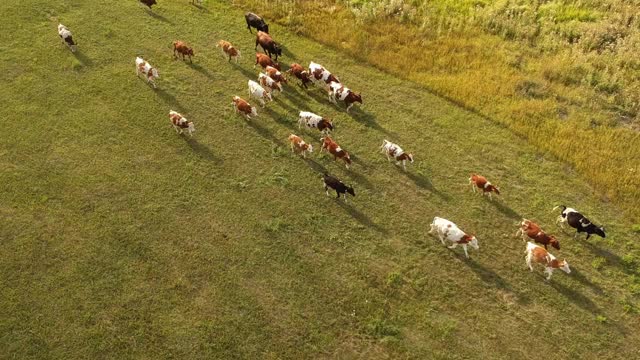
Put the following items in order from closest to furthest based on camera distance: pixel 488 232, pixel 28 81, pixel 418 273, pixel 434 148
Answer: pixel 418 273 < pixel 488 232 < pixel 434 148 < pixel 28 81

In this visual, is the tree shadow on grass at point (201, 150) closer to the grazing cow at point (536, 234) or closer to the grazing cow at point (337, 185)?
the grazing cow at point (337, 185)

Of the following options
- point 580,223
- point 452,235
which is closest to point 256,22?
A: point 452,235

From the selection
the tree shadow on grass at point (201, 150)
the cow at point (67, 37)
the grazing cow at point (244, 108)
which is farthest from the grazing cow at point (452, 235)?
the cow at point (67, 37)

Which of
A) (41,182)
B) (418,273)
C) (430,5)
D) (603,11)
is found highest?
(603,11)

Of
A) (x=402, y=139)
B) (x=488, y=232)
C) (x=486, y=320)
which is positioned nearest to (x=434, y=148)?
(x=402, y=139)

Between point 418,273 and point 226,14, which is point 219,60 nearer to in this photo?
point 226,14

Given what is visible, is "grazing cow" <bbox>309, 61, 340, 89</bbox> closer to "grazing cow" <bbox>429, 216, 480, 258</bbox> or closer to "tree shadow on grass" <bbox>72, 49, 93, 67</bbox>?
"grazing cow" <bbox>429, 216, 480, 258</bbox>
